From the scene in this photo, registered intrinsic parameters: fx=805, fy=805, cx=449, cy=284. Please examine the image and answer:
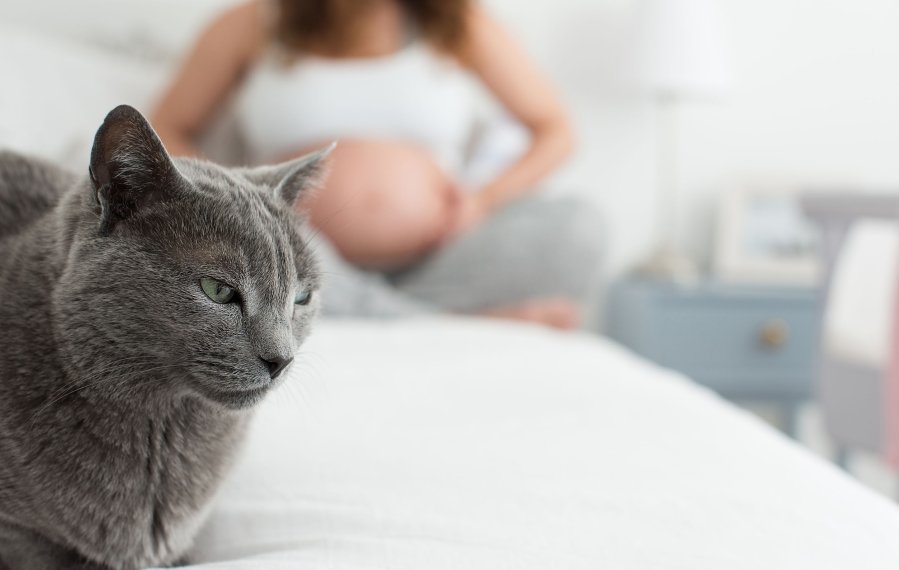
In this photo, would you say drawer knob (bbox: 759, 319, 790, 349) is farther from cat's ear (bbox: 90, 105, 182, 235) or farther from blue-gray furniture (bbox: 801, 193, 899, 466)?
cat's ear (bbox: 90, 105, 182, 235)

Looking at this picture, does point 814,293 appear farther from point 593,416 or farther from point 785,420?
point 593,416

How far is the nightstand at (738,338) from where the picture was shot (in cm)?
210

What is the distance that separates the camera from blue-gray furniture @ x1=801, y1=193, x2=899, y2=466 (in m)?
1.43

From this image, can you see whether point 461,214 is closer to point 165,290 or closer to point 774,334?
point 774,334

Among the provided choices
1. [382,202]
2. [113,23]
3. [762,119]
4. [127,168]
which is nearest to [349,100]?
[382,202]

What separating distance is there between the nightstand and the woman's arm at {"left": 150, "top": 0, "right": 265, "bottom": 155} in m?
1.19

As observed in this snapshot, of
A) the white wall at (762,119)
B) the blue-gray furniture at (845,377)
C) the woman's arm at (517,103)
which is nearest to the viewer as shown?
the blue-gray furniture at (845,377)

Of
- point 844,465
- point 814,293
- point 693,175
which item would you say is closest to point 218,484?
point 844,465

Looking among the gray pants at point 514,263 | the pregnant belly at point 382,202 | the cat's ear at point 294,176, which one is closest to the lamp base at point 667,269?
the gray pants at point 514,263

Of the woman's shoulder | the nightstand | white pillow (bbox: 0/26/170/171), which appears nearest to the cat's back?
white pillow (bbox: 0/26/170/171)

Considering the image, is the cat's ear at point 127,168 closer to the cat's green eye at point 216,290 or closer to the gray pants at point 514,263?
the cat's green eye at point 216,290

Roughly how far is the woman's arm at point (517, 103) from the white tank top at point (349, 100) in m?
0.13

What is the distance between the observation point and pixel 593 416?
0.93 m

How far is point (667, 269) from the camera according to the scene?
2.31 m
